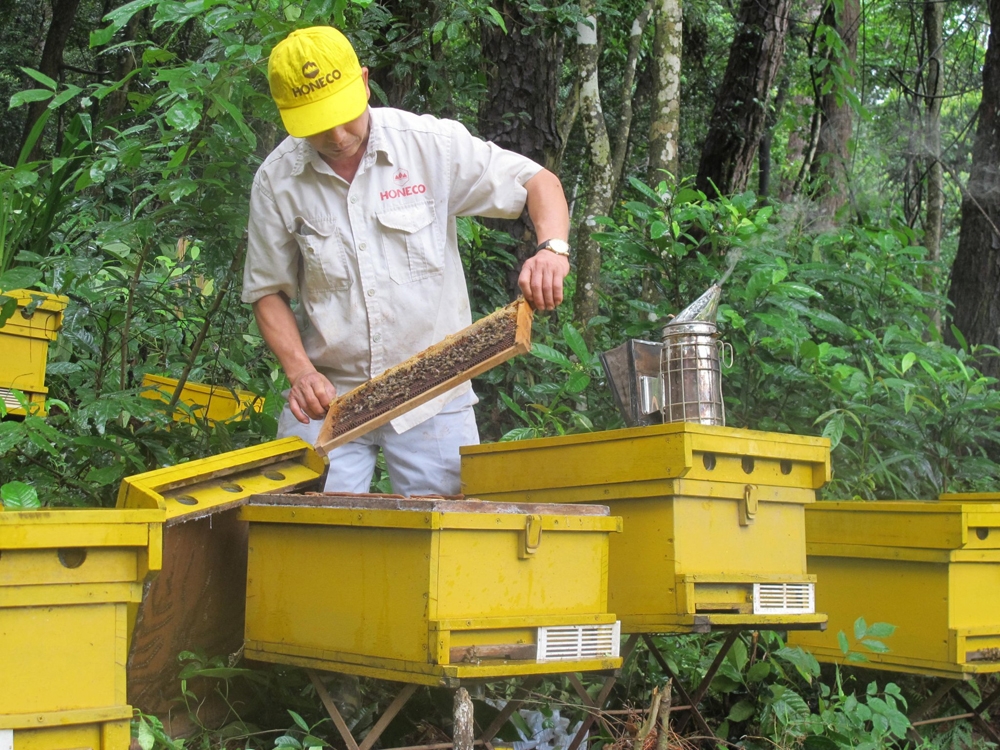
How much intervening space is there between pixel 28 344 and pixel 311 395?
5.72 feet

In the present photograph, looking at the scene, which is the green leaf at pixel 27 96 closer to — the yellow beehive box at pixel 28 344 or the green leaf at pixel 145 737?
the yellow beehive box at pixel 28 344

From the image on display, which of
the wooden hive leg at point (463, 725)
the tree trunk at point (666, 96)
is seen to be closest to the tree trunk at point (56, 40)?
the tree trunk at point (666, 96)

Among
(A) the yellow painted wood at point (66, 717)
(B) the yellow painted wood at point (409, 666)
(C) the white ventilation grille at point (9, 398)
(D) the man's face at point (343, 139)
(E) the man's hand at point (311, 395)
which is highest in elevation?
(D) the man's face at point (343, 139)

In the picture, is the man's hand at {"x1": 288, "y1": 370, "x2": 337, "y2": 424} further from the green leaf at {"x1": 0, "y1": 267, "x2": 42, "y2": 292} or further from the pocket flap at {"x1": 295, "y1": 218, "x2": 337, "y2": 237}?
the green leaf at {"x1": 0, "y1": 267, "x2": 42, "y2": 292}

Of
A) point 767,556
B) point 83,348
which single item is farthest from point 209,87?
point 767,556

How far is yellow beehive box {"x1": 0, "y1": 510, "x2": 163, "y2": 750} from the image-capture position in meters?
2.04

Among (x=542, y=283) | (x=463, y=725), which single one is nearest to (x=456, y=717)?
(x=463, y=725)

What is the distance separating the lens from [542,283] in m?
2.83

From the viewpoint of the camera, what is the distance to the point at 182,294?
490 centimetres

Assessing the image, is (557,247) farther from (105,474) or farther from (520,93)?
(520,93)

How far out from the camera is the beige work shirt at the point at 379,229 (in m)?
3.27

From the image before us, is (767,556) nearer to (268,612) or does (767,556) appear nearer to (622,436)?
(622,436)

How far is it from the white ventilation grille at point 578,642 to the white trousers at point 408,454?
36.6 inches

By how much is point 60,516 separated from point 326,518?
2.22 ft
